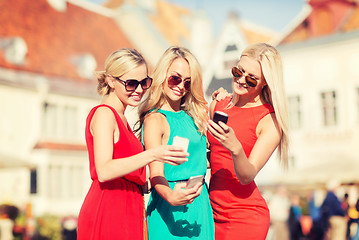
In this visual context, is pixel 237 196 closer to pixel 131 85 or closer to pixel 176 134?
pixel 176 134

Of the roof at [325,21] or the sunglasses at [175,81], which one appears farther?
the roof at [325,21]

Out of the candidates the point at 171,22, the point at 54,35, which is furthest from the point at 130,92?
the point at 171,22

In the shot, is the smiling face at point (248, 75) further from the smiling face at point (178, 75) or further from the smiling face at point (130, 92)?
the smiling face at point (130, 92)

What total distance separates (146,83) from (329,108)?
29.3 m

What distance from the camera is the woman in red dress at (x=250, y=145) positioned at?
160 inches

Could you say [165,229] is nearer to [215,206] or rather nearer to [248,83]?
[215,206]

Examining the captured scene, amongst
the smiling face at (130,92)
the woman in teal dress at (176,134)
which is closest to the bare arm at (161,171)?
the woman in teal dress at (176,134)

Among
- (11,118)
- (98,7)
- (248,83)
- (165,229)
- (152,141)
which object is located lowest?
(165,229)

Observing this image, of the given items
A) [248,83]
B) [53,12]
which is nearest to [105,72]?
[248,83]

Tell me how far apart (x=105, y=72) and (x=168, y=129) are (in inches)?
21.7

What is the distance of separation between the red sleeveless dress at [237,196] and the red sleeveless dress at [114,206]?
629 mm

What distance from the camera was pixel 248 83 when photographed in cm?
418

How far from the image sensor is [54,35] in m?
33.3

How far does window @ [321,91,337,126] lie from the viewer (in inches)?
1254
